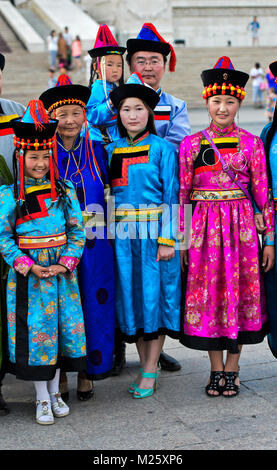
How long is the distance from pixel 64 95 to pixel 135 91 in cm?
44

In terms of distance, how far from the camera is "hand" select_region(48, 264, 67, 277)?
3.58 m

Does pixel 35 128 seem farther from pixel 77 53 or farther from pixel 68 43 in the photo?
pixel 68 43

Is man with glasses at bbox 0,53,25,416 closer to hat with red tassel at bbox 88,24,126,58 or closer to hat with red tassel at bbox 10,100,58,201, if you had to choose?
hat with red tassel at bbox 10,100,58,201

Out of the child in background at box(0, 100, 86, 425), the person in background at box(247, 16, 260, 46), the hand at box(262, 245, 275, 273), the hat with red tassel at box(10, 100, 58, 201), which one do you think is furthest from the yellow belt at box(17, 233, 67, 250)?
the person in background at box(247, 16, 260, 46)

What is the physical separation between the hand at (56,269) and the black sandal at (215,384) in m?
1.20

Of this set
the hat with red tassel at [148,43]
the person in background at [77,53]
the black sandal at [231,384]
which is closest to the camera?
the black sandal at [231,384]

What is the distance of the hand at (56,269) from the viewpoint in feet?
11.7

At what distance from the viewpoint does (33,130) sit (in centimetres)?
355

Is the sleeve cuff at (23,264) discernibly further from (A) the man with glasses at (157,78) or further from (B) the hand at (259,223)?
(B) the hand at (259,223)

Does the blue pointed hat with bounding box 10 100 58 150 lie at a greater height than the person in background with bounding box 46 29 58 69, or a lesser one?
lesser

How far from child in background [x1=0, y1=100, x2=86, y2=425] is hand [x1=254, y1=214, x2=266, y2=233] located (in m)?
1.11

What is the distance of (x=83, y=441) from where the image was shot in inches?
132

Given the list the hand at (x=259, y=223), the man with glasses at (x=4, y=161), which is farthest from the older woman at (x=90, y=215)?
the hand at (x=259, y=223)

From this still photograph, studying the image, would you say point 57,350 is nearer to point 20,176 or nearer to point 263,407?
point 20,176
